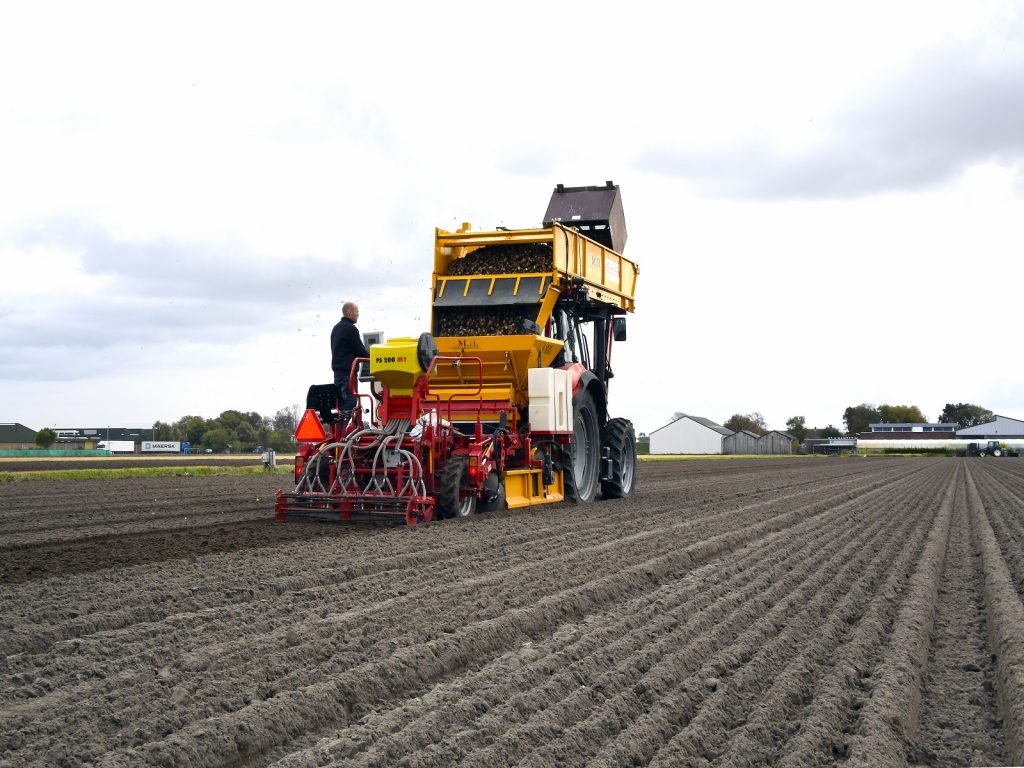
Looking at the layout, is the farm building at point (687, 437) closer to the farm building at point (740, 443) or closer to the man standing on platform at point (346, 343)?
the farm building at point (740, 443)

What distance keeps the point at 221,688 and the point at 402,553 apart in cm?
351

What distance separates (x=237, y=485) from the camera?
1734 cm

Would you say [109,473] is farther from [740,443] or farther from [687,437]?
[740,443]

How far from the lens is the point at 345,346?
11.0 m

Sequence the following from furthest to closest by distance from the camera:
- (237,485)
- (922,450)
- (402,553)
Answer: (922,450)
(237,485)
(402,553)

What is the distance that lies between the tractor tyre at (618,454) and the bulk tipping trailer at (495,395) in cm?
2

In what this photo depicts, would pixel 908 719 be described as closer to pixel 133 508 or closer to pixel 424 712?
pixel 424 712

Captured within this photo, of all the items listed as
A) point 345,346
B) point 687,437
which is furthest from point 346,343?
point 687,437

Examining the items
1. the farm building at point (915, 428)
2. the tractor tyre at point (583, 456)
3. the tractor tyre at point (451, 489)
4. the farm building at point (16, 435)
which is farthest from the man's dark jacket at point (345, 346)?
the farm building at point (915, 428)

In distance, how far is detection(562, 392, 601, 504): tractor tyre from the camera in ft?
40.7

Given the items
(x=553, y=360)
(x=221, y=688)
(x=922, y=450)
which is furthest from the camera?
(x=922, y=450)

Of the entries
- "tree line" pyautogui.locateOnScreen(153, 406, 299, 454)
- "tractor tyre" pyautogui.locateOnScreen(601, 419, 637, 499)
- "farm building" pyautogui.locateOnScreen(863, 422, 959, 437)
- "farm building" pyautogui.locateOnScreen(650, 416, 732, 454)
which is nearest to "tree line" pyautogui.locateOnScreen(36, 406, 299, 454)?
"tree line" pyautogui.locateOnScreen(153, 406, 299, 454)

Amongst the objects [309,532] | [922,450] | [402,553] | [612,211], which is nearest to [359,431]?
[309,532]

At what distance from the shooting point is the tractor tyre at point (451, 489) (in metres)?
9.85
